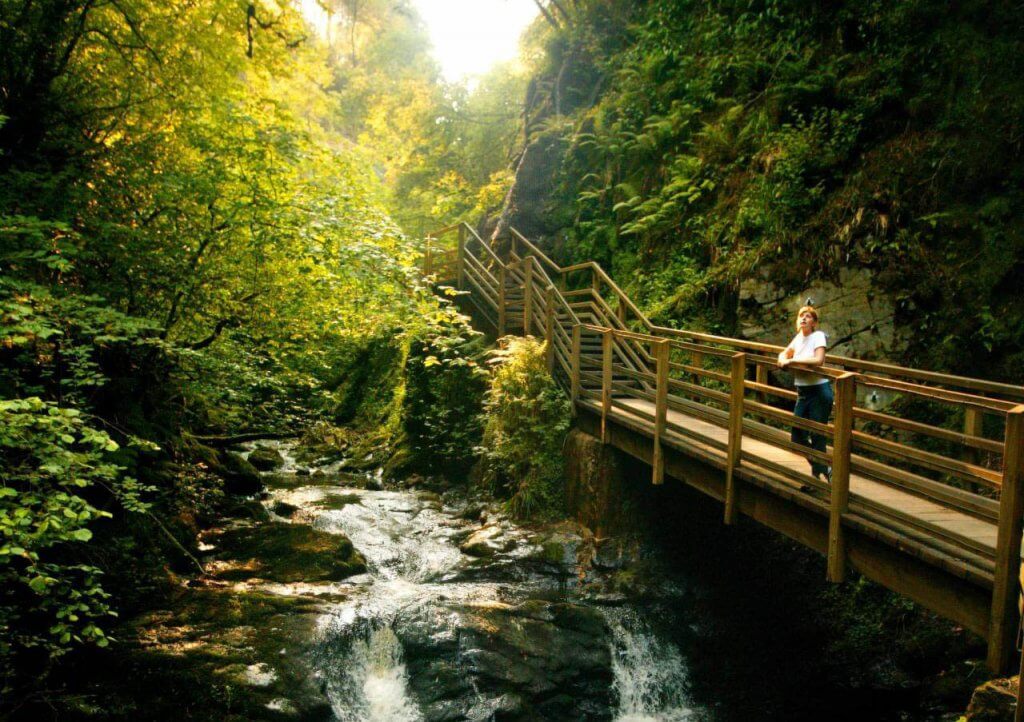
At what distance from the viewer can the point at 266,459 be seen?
49.4ft

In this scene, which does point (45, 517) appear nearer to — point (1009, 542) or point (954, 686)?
point (1009, 542)

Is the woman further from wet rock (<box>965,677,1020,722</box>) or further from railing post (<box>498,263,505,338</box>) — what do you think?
railing post (<box>498,263,505,338</box>)

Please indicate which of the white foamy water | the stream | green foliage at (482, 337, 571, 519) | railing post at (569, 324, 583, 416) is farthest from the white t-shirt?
the white foamy water

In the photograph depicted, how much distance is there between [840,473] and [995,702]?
2.06 metres

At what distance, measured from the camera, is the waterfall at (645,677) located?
23.1 feet

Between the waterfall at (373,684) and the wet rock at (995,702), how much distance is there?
499 centimetres

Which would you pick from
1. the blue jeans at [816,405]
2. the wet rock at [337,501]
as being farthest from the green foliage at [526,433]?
the blue jeans at [816,405]

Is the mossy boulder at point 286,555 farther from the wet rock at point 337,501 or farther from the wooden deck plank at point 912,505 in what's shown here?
the wooden deck plank at point 912,505

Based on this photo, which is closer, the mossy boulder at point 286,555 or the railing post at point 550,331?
the mossy boulder at point 286,555

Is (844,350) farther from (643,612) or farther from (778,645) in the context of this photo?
(643,612)

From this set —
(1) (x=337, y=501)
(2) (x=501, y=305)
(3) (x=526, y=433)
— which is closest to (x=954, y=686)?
(3) (x=526, y=433)

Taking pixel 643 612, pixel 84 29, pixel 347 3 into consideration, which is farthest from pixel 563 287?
pixel 347 3

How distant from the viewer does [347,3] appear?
1188 inches

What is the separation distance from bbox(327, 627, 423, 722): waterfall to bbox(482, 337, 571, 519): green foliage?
3.52 metres
